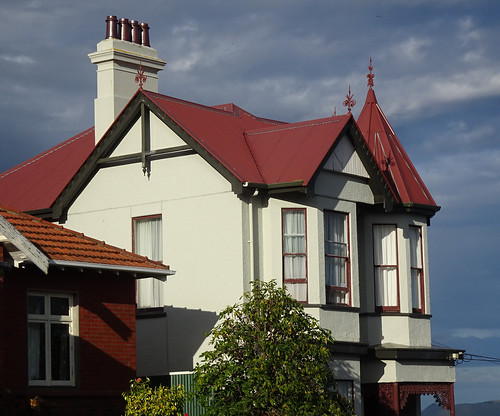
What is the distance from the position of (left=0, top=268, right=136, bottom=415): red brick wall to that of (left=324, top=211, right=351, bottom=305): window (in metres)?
5.49

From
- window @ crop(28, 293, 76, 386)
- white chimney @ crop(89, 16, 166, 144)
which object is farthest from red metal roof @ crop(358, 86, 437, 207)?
window @ crop(28, 293, 76, 386)

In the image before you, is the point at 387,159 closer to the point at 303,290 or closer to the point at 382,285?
the point at 382,285

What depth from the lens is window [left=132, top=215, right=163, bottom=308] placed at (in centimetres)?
2962

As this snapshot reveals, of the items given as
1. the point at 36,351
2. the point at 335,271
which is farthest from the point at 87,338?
the point at 335,271

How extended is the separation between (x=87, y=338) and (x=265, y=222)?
19.3ft

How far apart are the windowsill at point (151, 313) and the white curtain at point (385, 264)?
5588 millimetres

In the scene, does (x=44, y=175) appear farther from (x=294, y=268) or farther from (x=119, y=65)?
(x=294, y=268)

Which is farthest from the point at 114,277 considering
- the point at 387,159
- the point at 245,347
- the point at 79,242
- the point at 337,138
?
the point at 387,159

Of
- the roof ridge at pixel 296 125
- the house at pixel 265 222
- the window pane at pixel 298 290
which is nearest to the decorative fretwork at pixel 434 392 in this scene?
the house at pixel 265 222

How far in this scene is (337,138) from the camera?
28797 mm

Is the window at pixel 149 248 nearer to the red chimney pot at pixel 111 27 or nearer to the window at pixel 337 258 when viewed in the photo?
the window at pixel 337 258

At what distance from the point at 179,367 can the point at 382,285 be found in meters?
5.87

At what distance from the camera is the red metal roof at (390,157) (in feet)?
103

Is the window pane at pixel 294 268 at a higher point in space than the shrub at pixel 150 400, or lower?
higher
